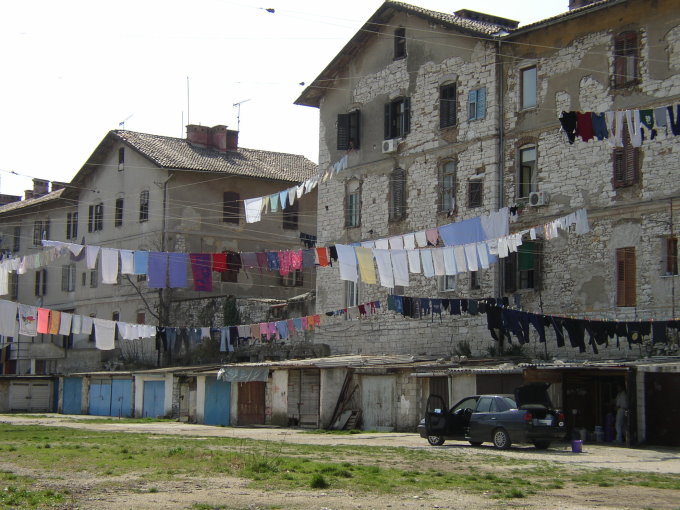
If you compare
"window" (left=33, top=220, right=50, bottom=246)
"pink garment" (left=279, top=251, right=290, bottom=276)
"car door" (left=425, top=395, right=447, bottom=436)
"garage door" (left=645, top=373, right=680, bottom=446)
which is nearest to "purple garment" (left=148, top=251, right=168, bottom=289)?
"pink garment" (left=279, top=251, right=290, bottom=276)

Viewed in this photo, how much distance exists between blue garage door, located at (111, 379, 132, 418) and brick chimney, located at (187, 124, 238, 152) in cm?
1486

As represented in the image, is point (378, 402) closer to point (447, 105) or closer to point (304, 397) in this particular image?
point (304, 397)

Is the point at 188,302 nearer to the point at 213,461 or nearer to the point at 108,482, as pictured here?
the point at 213,461

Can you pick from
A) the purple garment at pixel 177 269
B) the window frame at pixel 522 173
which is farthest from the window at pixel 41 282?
the window frame at pixel 522 173

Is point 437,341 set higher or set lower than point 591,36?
lower

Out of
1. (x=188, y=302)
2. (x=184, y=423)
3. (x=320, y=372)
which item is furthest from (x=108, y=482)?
(x=188, y=302)

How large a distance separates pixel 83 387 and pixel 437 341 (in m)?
22.3

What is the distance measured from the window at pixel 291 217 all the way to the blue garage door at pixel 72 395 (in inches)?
532

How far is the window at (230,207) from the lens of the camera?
53281mm

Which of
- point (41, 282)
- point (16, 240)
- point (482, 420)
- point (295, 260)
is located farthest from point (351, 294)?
point (16, 240)

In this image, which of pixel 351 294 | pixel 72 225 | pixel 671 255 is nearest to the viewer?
pixel 671 255

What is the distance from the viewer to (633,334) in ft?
98.0

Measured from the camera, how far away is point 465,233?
30391mm

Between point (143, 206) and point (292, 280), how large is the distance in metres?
8.77
